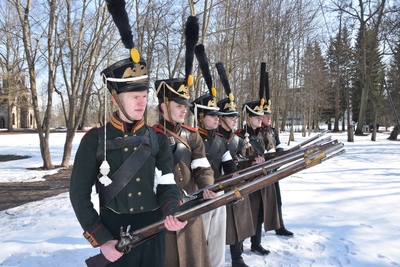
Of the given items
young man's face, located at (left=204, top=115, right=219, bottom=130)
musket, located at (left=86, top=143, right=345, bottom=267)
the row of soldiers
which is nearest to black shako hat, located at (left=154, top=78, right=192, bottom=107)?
the row of soldiers

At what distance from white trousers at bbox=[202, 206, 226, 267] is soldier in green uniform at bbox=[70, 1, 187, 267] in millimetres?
1370

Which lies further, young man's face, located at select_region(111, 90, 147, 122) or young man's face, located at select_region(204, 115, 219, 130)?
young man's face, located at select_region(204, 115, 219, 130)

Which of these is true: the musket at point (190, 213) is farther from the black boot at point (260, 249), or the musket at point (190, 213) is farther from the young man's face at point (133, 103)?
the black boot at point (260, 249)

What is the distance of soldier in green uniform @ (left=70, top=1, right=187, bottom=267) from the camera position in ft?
6.67

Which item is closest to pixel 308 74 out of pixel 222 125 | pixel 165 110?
Result: pixel 222 125

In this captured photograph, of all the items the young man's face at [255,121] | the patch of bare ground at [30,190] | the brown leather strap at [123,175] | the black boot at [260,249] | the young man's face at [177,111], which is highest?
the young man's face at [177,111]

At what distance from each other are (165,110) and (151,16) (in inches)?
435

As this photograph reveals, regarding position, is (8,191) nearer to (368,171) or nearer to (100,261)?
(100,261)

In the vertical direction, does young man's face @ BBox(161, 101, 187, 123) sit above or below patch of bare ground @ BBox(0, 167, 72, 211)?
above

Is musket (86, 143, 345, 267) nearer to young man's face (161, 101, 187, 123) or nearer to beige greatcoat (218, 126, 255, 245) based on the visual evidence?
young man's face (161, 101, 187, 123)

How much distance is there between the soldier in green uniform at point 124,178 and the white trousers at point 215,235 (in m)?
1.37

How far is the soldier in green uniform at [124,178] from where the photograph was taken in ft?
6.67

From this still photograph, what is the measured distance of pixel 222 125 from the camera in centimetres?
465

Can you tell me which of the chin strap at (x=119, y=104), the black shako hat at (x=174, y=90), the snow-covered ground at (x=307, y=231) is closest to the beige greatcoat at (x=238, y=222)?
the snow-covered ground at (x=307, y=231)
